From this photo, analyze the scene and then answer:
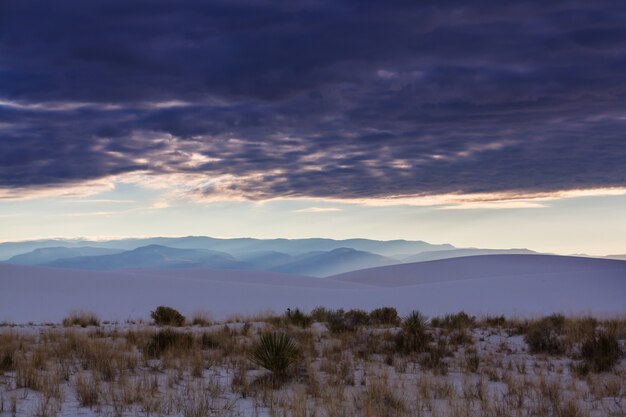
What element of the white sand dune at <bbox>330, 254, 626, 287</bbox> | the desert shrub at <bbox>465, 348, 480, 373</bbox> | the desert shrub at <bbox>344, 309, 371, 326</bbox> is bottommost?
the desert shrub at <bbox>465, 348, 480, 373</bbox>

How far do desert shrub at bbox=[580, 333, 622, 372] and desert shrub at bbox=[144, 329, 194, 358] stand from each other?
24.7 ft

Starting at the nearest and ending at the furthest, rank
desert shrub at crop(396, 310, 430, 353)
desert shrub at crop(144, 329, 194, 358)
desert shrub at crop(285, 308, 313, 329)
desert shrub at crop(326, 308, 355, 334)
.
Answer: desert shrub at crop(144, 329, 194, 358) → desert shrub at crop(396, 310, 430, 353) → desert shrub at crop(326, 308, 355, 334) → desert shrub at crop(285, 308, 313, 329)

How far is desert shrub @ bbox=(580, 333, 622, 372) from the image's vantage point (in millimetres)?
11461

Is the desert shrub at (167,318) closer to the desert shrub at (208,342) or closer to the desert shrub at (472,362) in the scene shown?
the desert shrub at (208,342)

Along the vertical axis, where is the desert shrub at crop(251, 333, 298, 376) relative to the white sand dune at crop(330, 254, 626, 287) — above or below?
below

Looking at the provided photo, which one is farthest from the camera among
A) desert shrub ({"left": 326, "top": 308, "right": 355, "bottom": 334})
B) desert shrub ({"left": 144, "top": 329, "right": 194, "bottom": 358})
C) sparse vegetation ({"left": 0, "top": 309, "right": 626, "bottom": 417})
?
desert shrub ({"left": 326, "top": 308, "right": 355, "bottom": 334})

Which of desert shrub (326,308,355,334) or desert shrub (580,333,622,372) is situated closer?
desert shrub (580,333,622,372)

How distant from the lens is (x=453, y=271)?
68750 millimetres

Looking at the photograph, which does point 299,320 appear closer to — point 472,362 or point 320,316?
point 320,316

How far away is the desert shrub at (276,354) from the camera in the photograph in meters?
10.1

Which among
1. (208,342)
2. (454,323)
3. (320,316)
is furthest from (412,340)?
(320,316)

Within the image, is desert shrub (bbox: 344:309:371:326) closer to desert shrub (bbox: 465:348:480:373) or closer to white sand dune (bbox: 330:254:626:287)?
desert shrub (bbox: 465:348:480:373)

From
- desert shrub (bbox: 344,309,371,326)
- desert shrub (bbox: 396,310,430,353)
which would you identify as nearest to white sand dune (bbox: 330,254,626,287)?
desert shrub (bbox: 344,309,371,326)

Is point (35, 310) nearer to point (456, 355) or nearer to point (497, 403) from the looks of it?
point (456, 355)
